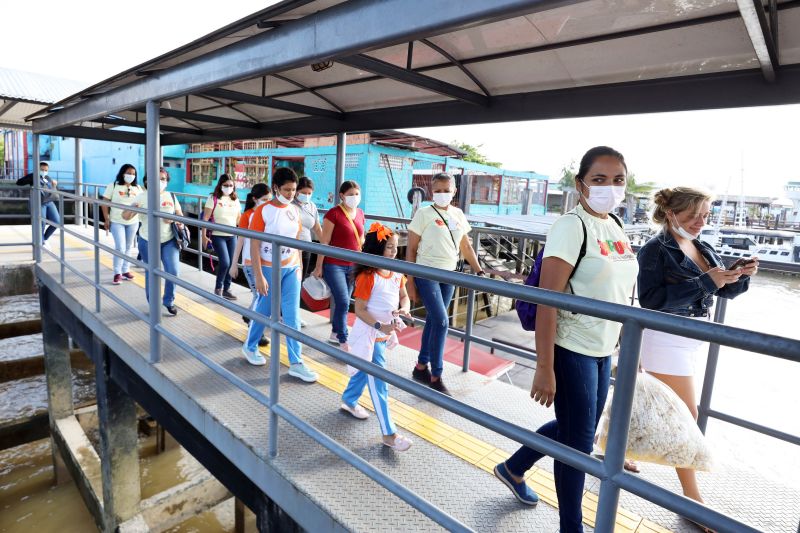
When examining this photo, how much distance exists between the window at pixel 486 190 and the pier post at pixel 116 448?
16990mm

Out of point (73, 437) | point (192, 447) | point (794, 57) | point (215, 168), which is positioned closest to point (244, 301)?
point (192, 447)

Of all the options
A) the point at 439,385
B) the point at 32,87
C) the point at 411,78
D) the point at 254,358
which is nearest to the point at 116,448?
the point at 254,358

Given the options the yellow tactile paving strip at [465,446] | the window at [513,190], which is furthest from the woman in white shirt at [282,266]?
the window at [513,190]

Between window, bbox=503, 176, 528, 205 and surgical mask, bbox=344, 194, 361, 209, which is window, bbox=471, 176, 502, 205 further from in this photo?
surgical mask, bbox=344, 194, 361, 209

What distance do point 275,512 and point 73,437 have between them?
559 centimetres

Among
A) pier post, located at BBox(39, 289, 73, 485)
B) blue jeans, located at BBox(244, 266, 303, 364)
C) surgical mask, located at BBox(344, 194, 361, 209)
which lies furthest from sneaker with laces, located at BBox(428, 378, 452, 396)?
pier post, located at BBox(39, 289, 73, 485)

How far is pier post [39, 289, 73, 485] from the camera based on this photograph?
6.77 m

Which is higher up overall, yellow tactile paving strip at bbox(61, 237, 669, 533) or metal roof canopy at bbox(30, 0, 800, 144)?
metal roof canopy at bbox(30, 0, 800, 144)

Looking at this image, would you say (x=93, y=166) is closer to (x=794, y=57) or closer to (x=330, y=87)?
(x=330, y=87)

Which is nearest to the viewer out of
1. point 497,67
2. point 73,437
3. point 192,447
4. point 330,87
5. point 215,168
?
point 192,447

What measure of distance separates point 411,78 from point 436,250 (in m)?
1.20

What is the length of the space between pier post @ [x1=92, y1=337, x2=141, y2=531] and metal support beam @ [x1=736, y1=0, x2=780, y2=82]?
5426 mm

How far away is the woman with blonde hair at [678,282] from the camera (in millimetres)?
2270

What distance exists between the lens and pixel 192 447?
324 cm
